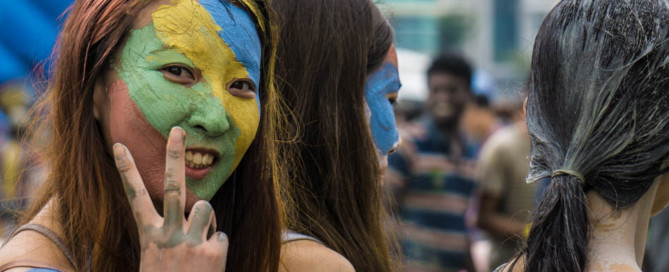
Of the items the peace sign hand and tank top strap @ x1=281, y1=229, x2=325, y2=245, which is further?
tank top strap @ x1=281, y1=229, x2=325, y2=245

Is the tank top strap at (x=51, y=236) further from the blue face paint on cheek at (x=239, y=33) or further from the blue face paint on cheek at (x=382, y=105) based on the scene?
the blue face paint on cheek at (x=382, y=105)

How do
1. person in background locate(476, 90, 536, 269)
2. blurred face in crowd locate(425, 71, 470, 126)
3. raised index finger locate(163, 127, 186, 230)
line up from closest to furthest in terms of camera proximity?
1. raised index finger locate(163, 127, 186, 230)
2. person in background locate(476, 90, 536, 269)
3. blurred face in crowd locate(425, 71, 470, 126)

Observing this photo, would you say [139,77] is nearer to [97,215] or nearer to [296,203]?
[97,215]

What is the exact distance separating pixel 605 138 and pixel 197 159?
0.85 metres

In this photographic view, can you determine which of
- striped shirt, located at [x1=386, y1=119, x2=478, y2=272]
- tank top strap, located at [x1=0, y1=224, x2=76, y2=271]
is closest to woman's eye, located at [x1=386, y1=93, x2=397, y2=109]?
tank top strap, located at [x1=0, y1=224, x2=76, y2=271]

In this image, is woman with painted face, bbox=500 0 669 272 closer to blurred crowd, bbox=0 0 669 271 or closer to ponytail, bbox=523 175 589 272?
ponytail, bbox=523 175 589 272

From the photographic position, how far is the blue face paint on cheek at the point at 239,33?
1.70 m

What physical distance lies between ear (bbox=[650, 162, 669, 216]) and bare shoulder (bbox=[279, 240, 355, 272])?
734mm

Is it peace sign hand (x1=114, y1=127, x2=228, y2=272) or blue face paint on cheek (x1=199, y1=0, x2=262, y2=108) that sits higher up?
blue face paint on cheek (x1=199, y1=0, x2=262, y2=108)

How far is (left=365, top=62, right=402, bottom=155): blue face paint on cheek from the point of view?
2420mm

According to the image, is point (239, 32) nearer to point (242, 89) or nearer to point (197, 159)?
point (242, 89)

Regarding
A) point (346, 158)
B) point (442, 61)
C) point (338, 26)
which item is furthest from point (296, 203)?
point (442, 61)

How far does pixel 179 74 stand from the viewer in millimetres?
1629

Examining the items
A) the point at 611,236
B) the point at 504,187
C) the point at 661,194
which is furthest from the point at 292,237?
the point at 504,187
